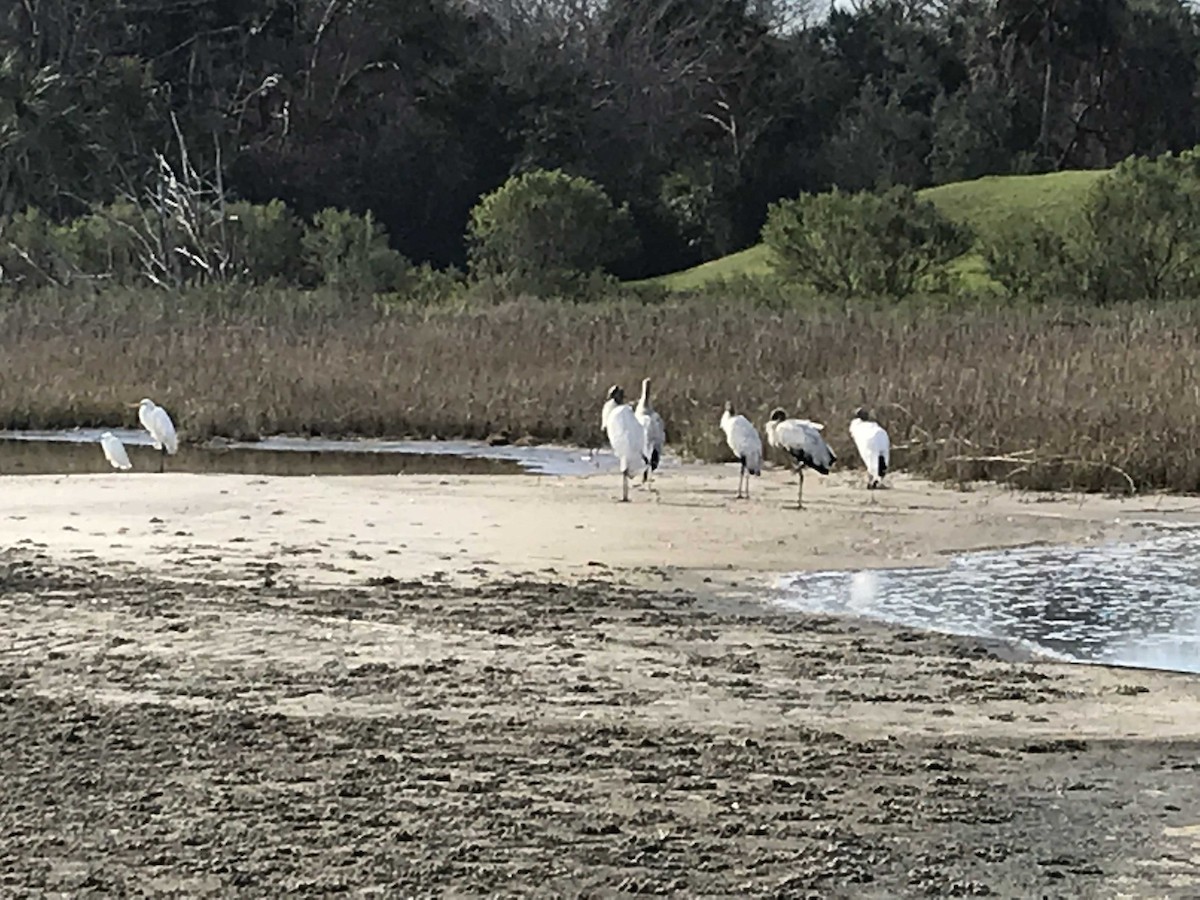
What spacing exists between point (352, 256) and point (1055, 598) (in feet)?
101

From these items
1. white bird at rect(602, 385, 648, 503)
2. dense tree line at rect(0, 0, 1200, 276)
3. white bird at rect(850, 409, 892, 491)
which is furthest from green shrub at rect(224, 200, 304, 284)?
white bird at rect(850, 409, 892, 491)

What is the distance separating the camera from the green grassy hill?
41438mm

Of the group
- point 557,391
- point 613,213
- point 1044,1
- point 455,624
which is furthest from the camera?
point 1044,1

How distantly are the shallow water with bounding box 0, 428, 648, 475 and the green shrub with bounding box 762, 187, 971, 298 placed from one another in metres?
17.9

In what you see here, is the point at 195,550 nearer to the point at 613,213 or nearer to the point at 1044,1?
the point at 613,213

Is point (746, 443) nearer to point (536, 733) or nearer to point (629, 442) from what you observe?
point (629, 442)

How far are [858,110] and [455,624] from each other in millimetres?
44829

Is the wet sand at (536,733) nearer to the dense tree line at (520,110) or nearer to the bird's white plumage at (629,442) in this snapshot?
the bird's white plumage at (629,442)

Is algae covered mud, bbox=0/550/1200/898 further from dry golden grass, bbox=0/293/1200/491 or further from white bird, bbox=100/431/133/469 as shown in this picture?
white bird, bbox=100/431/133/469

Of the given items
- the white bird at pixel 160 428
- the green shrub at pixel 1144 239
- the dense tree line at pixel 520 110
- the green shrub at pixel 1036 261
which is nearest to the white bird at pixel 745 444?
the white bird at pixel 160 428

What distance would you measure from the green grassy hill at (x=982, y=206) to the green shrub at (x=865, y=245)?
173cm

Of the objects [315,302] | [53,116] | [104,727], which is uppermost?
[53,116]

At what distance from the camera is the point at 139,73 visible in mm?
47750

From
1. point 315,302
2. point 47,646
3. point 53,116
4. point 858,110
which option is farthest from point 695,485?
point 858,110
